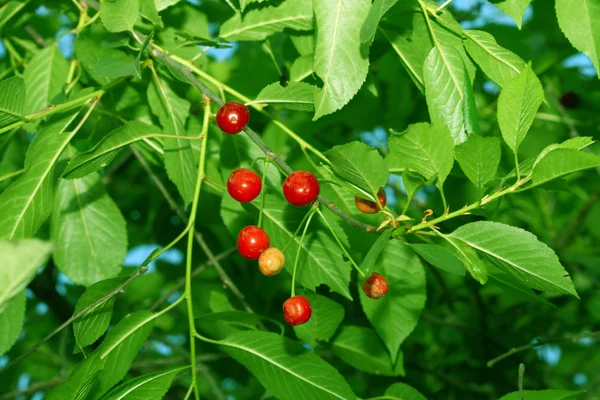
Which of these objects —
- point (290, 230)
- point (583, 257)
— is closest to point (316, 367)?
point (290, 230)

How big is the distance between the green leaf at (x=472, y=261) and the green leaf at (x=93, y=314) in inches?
28.4

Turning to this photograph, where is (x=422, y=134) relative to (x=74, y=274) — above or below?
above

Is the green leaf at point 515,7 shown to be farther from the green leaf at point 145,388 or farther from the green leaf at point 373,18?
the green leaf at point 145,388

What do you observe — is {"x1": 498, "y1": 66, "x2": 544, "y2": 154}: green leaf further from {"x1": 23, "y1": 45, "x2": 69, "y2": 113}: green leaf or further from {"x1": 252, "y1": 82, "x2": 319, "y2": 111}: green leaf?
{"x1": 23, "y1": 45, "x2": 69, "y2": 113}: green leaf

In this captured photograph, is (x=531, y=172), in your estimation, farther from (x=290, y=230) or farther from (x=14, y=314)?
(x=14, y=314)

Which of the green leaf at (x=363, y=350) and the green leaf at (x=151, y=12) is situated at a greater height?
the green leaf at (x=151, y=12)

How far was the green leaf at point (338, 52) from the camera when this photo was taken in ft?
4.56

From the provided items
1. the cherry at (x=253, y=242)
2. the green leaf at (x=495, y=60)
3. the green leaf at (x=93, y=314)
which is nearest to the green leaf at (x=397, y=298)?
the cherry at (x=253, y=242)

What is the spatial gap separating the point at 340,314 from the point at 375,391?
124 cm

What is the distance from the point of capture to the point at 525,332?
3.33 metres

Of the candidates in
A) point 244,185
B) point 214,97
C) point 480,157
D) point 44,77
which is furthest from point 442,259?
point 44,77

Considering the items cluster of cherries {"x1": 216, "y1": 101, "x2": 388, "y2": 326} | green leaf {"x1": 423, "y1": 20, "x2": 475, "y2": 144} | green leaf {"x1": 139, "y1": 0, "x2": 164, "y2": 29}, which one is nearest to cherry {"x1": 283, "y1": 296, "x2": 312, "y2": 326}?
cluster of cherries {"x1": 216, "y1": 101, "x2": 388, "y2": 326}

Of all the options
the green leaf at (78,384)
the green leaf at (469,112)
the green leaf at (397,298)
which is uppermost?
the green leaf at (469,112)

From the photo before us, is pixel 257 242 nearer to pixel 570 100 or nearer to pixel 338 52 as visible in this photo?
pixel 338 52
